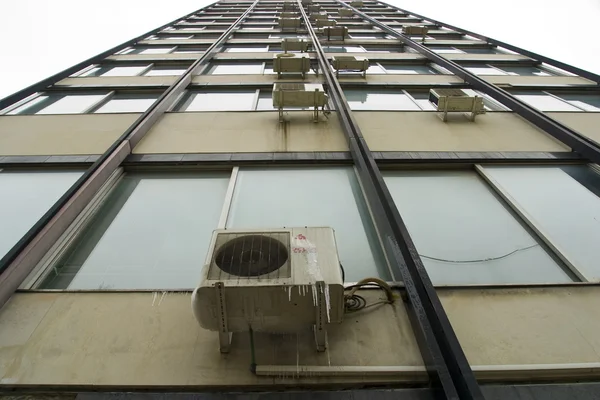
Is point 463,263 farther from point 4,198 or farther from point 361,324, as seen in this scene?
point 4,198

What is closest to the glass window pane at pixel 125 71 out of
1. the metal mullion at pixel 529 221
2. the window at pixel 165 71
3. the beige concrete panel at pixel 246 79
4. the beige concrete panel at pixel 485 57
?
the window at pixel 165 71

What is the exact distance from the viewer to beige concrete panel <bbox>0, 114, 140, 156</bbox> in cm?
618

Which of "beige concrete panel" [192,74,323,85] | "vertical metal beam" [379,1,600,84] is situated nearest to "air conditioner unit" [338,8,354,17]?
"vertical metal beam" [379,1,600,84]

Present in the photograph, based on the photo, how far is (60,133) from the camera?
21.9ft

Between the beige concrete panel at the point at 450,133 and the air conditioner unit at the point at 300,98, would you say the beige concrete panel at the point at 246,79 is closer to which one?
the air conditioner unit at the point at 300,98

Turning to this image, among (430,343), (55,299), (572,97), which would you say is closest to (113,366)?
(55,299)

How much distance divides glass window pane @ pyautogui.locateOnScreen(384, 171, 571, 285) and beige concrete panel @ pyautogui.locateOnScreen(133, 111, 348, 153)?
73.2 inches

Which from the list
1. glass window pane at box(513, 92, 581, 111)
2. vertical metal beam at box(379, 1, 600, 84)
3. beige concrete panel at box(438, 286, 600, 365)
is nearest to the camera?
beige concrete panel at box(438, 286, 600, 365)

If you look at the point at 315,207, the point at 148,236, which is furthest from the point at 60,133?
the point at 315,207

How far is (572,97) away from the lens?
9.86 m

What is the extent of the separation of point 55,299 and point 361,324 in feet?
10.7

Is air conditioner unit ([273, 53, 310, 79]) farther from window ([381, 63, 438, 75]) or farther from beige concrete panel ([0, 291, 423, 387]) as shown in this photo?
beige concrete panel ([0, 291, 423, 387])

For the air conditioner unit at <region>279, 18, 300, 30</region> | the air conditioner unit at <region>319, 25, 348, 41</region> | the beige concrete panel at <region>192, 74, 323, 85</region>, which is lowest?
the beige concrete panel at <region>192, 74, 323, 85</region>

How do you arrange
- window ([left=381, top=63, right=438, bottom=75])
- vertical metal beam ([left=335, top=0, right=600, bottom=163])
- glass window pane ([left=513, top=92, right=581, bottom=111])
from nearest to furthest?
vertical metal beam ([left=335, top=0, right=600, bottom=163])
glass window pane ([left=513, top=92, right=581, bottom=111])
window ([left=381, top=63, right=438, bottom=75])
